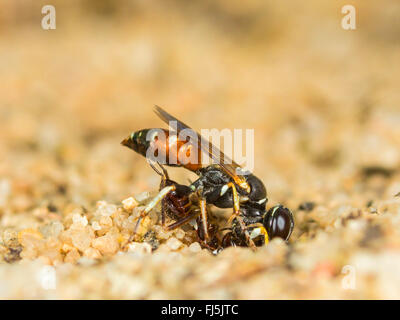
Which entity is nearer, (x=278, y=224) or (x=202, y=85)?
(x=278, y=224)

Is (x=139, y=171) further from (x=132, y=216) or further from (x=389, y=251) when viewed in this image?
(x=389, y=251)

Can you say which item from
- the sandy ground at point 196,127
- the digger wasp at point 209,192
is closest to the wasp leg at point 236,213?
the digger wasp at point 209,192

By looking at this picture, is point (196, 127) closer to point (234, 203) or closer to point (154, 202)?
point (234, 203)

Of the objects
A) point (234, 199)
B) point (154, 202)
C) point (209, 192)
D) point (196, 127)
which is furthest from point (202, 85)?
point (154, 202)

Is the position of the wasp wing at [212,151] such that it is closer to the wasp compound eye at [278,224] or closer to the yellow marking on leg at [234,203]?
the yellow marking on leg at [234,203]

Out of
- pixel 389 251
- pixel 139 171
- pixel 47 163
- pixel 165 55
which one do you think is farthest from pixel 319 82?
pixel 389 251
